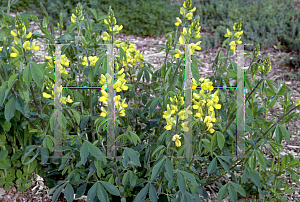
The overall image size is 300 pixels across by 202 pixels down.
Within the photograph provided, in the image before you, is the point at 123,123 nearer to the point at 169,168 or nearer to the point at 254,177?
the point at 169,168

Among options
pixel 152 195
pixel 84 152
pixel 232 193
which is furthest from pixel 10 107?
pixel 232 193

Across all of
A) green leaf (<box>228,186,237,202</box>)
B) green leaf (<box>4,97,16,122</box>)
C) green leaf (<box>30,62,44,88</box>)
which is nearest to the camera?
green leaf (<box>30,62,44,88</box>)

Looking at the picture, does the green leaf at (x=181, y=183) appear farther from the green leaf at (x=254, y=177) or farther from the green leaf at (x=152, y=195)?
the green leaf at (x=254, y=177)

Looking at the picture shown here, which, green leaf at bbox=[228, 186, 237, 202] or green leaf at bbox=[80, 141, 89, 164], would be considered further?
green leaf at bbox=[228, 186, 237, 202]

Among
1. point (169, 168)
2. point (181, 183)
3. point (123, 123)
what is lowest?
point (181, 183)

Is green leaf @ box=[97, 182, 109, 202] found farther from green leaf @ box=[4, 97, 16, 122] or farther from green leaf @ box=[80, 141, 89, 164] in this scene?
green leaf @ box=[4, 97, 16, 122]

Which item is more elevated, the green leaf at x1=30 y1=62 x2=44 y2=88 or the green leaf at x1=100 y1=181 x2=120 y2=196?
the green leaf at x1=30 y1=62 x2=44 y2=88

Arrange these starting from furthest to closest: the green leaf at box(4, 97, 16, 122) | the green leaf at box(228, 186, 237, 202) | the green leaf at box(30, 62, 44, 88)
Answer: the green leaf at box(228, 186, 237, 202), the green leaf at box(4, 97, 16, 122), the green leaf at box(30, 62, 44, 88)

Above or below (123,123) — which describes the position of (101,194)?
below

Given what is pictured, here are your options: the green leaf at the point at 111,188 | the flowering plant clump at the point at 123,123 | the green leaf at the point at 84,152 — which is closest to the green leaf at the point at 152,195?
the flowering plant clump at the point at 123,123

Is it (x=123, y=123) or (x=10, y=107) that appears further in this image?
(x=123, y=123)

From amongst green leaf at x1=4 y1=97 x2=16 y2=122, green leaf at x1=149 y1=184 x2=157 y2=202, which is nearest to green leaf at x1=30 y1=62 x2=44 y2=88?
green leaf at x1=4 y1=97 x2=16 y2=122

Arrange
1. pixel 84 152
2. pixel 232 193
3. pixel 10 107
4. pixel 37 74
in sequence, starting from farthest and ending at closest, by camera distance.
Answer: pixel 232 193
pixel 10 107
pixel 84 152
pixel 37 74

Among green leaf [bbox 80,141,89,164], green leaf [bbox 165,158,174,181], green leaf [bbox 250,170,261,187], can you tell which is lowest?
green leaf [bbox 250,170,261,187]
